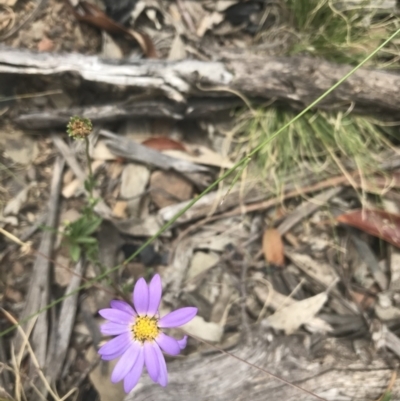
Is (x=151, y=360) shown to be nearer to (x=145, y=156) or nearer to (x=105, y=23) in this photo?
(x=145, y=156)

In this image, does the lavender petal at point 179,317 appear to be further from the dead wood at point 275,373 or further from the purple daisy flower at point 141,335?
the dead wood at point 275,373

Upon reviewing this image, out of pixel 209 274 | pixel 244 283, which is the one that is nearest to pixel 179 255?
pixel 209 274

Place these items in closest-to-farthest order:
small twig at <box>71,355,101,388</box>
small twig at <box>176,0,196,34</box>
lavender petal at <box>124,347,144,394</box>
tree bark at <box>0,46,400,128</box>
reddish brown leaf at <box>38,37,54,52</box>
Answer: lavender petal at <box>124,347,144,394</box> → small twig at <box>71,355,101,388</box> → tree bark at <box>0,46,400,128</box> → reddish brown leaf at <box>38,37,54,52</box> → small twig at <box>176,0,196,34</box>

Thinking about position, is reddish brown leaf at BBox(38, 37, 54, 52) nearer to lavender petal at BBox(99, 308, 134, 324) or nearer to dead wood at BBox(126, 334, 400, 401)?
lavender petal at BBox(99, 308, 134, 324)

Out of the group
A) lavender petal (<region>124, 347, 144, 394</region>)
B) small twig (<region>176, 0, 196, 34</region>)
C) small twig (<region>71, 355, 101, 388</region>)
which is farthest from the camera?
small twig (<region>176, 0, 196, 34</region>)

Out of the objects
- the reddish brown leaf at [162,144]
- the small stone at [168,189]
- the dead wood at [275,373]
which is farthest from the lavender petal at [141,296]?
the reddish brown leaf at [162,144]

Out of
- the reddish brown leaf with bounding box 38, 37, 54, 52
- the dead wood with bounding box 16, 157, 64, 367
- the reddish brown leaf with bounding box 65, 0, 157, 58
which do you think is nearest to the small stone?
the dead wood with bounding box 16, 157, 64, 367
